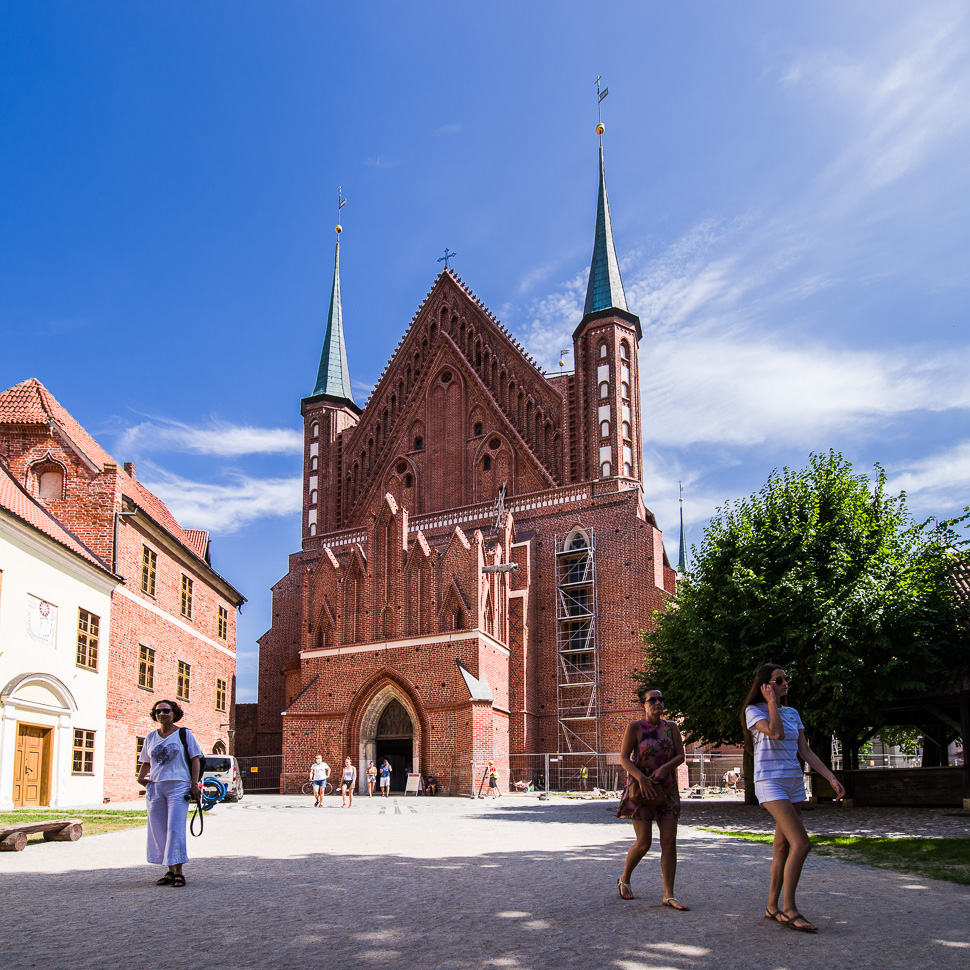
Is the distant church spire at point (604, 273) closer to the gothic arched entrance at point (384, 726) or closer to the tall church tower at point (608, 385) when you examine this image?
the tall church tower at point (608, 385)

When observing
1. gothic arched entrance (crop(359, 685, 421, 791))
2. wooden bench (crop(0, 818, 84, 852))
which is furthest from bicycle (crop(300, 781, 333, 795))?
wooden bench (crop(0, 818, 84, 852))

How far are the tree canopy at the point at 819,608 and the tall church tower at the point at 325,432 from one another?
22880 mm

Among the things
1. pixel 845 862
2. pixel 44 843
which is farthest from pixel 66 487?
pixel 845 862

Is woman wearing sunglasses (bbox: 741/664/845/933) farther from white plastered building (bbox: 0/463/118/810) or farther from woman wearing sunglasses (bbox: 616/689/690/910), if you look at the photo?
white plastered building (bbox: 0/463/118/810)

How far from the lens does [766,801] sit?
6316 millimetres

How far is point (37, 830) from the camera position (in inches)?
448

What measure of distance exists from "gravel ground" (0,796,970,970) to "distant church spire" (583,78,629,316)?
28.1 meters

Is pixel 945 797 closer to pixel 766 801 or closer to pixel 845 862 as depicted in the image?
pixel 845 862

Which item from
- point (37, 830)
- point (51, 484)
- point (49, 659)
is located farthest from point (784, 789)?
point (51, 484)

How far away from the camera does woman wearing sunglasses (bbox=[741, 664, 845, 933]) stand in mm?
6172

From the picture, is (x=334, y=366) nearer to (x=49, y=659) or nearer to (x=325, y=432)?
(x=325, y=432)

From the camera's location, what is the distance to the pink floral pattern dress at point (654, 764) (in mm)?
7191

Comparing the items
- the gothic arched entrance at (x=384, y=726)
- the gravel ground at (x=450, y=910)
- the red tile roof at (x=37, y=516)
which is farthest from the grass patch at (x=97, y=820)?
the gothic arched entrance at (x=384, y=726)

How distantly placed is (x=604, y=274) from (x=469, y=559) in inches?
557
